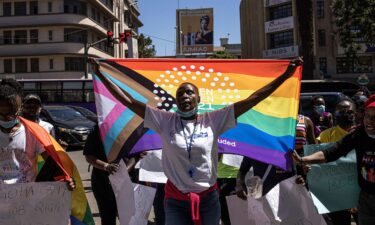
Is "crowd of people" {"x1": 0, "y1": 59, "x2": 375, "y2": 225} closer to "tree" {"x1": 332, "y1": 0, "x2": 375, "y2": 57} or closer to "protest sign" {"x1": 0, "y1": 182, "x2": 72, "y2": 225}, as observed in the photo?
"protest sign" {"x1": 0, "y1": 182, "x2": 72, "y2": 225}

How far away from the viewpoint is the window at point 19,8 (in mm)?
48781

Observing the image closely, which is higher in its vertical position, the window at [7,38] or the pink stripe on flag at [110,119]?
the window at [7,38]

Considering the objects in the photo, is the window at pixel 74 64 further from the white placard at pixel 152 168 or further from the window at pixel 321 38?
the white placard at pixel 152 168

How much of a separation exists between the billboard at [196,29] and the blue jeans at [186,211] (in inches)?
→ 2805

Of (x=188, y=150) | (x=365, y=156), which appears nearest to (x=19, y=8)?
(x=188, y=150)

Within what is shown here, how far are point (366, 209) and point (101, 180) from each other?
2484 millimetres

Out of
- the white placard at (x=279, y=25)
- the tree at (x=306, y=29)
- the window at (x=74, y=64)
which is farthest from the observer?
the white placard at (x=279, y=25)

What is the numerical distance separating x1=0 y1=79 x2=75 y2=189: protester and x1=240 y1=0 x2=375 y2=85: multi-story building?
141 ft

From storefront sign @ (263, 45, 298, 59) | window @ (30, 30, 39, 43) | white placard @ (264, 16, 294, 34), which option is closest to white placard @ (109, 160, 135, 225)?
storefront sign @ (263, 45, 298, 59)

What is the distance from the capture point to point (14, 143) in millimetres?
3654

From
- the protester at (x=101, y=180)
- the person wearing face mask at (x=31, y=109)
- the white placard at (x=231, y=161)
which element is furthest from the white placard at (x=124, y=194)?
the white placard at (x=231, y=161)

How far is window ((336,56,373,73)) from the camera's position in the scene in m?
46.9

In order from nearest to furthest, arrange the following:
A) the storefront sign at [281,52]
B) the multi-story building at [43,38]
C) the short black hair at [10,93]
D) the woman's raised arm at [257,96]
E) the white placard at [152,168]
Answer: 1. the short black hair at [10,93]
2. the woman's raised arm at [257,96]
3. the white placard at [152,168]
4. the storefront sign at [281,52]
5. the multi-story building at [43,38]

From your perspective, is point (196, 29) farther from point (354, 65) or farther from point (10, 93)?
point (10, 93)
